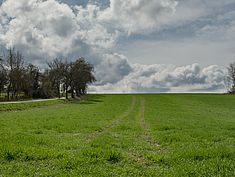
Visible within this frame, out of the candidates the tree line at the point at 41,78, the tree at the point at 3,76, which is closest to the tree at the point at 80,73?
the tree line at the point at 41,78

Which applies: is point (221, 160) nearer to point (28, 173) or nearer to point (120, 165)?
point (120, 165)

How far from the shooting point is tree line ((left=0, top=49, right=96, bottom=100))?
8344 cm

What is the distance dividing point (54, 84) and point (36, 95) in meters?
7.19

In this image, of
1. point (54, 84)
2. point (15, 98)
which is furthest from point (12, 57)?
point (54, 84)

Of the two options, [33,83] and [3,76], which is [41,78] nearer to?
[33,83]

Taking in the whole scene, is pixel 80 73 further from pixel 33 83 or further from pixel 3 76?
pixel 3 76

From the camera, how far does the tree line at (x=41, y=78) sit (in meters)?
83.4

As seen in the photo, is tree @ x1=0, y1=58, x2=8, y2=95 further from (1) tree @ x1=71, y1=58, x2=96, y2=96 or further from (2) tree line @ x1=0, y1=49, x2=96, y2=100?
(1) tree @ x1=71, y1=58, x2=96, y2=96

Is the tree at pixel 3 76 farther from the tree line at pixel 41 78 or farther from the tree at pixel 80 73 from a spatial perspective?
the tree at pixel 80 73

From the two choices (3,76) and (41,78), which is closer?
(3,76)

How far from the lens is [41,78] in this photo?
107 m

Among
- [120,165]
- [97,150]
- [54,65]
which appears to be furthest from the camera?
[54,65]

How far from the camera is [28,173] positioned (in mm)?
9352

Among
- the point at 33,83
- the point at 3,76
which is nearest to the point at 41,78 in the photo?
the point at 33,83
